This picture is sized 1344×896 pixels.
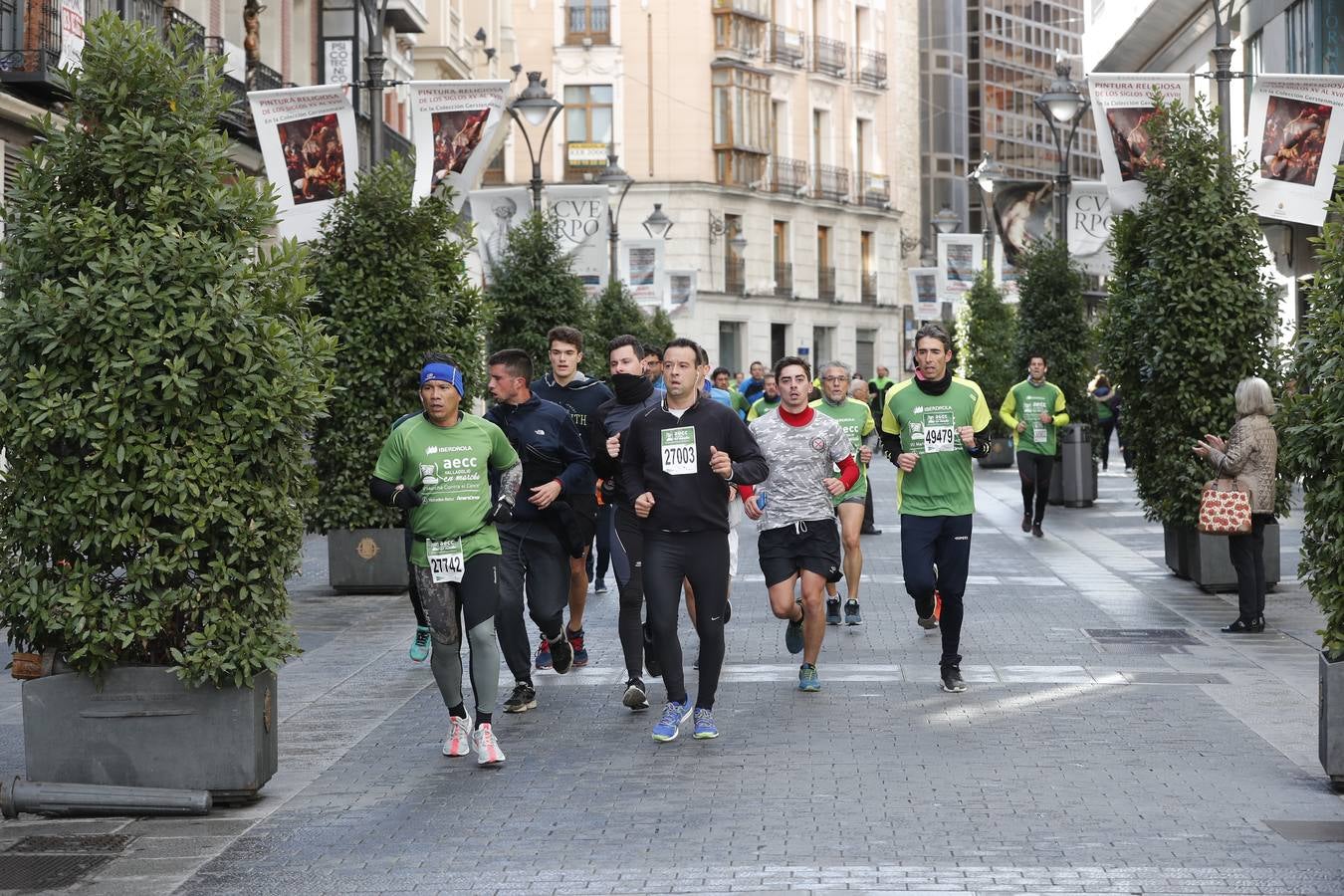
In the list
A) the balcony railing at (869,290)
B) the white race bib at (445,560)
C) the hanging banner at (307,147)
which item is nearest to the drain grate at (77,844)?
the white race bib at (445,560)

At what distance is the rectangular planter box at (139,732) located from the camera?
8086 millimetres

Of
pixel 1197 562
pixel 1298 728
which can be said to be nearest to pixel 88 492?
pixel 1298 728

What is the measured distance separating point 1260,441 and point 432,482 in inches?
253

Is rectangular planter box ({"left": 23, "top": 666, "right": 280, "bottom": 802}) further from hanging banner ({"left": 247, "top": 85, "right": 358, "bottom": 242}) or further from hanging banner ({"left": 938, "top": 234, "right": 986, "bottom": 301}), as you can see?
hanging banner ({"left": 938, "top": 234, "right": 986, "bottom": 301})

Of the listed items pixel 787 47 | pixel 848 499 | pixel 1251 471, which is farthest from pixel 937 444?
pixel 787 47

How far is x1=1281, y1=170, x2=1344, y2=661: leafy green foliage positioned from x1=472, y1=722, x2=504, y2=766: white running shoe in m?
3.48

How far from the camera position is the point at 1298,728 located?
32.2 ft

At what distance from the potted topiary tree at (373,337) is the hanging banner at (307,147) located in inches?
12.6

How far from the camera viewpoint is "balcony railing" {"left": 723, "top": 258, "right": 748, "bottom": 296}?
218 ft

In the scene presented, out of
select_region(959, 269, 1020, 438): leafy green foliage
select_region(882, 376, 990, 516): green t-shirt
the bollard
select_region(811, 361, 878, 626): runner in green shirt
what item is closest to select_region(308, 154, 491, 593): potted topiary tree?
select_region(811, 361, 878, 626): runner in green shirt

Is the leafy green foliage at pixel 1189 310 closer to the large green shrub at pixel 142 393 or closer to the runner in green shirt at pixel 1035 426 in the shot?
the runner in green shirt at pixel 1035 426

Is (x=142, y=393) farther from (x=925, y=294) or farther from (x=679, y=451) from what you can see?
(x=925, y=294)

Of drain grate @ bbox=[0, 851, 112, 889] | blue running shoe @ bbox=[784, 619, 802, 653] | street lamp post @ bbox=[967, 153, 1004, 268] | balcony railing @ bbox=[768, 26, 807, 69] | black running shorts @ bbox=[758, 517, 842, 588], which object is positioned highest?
balcony railing @ bbox=[768, 26, 807, 69]

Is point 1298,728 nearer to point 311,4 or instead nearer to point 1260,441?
point 1260,441
